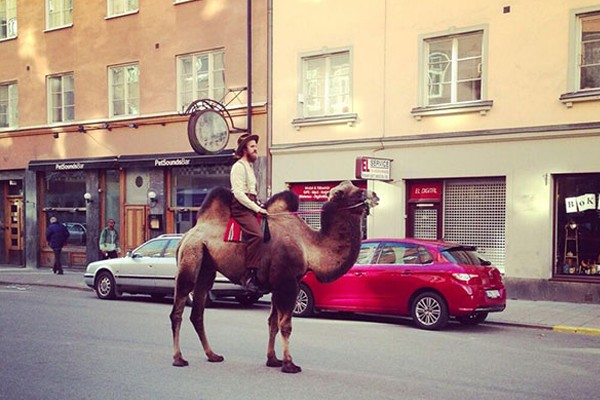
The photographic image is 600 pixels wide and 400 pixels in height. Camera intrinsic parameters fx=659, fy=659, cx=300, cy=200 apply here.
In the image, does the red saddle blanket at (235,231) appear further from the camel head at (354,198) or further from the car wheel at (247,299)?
the car wheel at (247,299)

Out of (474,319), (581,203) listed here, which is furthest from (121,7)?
(474,319)

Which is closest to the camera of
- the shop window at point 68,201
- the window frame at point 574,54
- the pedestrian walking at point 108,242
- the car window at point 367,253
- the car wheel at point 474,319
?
the car wheel at point 474,319

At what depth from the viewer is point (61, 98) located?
25672mm

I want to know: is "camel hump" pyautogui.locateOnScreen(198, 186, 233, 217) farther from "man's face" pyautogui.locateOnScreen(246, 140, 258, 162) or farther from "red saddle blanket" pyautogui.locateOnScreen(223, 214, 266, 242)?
"man's face" pyautogui.locateOnScreen(246, 140, 258, 162)

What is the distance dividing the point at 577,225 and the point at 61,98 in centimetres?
1936

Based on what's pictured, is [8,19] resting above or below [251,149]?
above

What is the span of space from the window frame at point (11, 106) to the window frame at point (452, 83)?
17333 millimetres

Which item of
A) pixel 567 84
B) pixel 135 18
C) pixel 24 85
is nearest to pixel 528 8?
pixel 567 84

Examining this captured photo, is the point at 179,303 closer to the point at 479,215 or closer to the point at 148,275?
the point at 148,275

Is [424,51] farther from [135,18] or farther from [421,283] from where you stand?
[135,18]

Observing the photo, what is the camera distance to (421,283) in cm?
1170

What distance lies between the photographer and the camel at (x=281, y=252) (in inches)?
296

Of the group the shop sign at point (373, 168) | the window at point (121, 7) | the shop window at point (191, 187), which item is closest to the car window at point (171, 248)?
the shop sign at point (373, 168)

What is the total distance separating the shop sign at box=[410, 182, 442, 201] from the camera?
17250 mm
